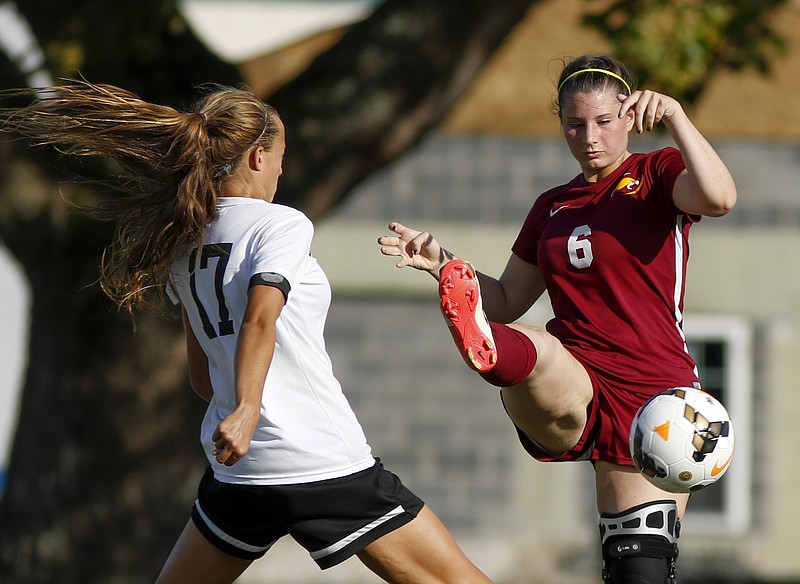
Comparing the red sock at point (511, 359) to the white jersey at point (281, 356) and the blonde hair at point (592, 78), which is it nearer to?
the white jersey at point (281, 356)

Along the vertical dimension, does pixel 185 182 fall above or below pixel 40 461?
above

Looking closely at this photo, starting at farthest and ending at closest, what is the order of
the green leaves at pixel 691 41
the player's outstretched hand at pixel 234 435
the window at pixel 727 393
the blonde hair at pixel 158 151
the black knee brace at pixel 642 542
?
the window at pixel 727 393
the green leaves at pixel 691 41
the black knee brace at pixel 642 542
the blonde hair at pixel 158 151
the player's outstretched hand at pixel 234 435

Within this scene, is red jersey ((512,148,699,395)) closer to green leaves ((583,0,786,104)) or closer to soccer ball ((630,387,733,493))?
soccer ball ((630,387,733,493))

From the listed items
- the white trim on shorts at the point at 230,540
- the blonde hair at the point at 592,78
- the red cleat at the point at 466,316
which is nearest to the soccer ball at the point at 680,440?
the red cleat at the point at 466,316

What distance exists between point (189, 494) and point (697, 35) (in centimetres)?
455

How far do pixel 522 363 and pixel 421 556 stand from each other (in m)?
0.68

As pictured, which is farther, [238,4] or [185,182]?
[238,4]

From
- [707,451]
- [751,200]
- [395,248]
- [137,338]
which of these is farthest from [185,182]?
[751,200]

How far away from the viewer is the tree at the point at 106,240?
25.6 ft

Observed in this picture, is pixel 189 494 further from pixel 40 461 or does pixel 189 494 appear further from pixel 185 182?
pixel 185 182

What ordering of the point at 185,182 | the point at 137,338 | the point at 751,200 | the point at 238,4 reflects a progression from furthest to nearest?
1. the point at 238,4
2. the point at 751,200
3. the point at 137,338
4. the point at 185,182

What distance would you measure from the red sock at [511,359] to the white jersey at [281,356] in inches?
19.7

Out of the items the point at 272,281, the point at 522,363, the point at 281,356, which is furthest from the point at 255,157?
the point at 522,363

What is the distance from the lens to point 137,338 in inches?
315
